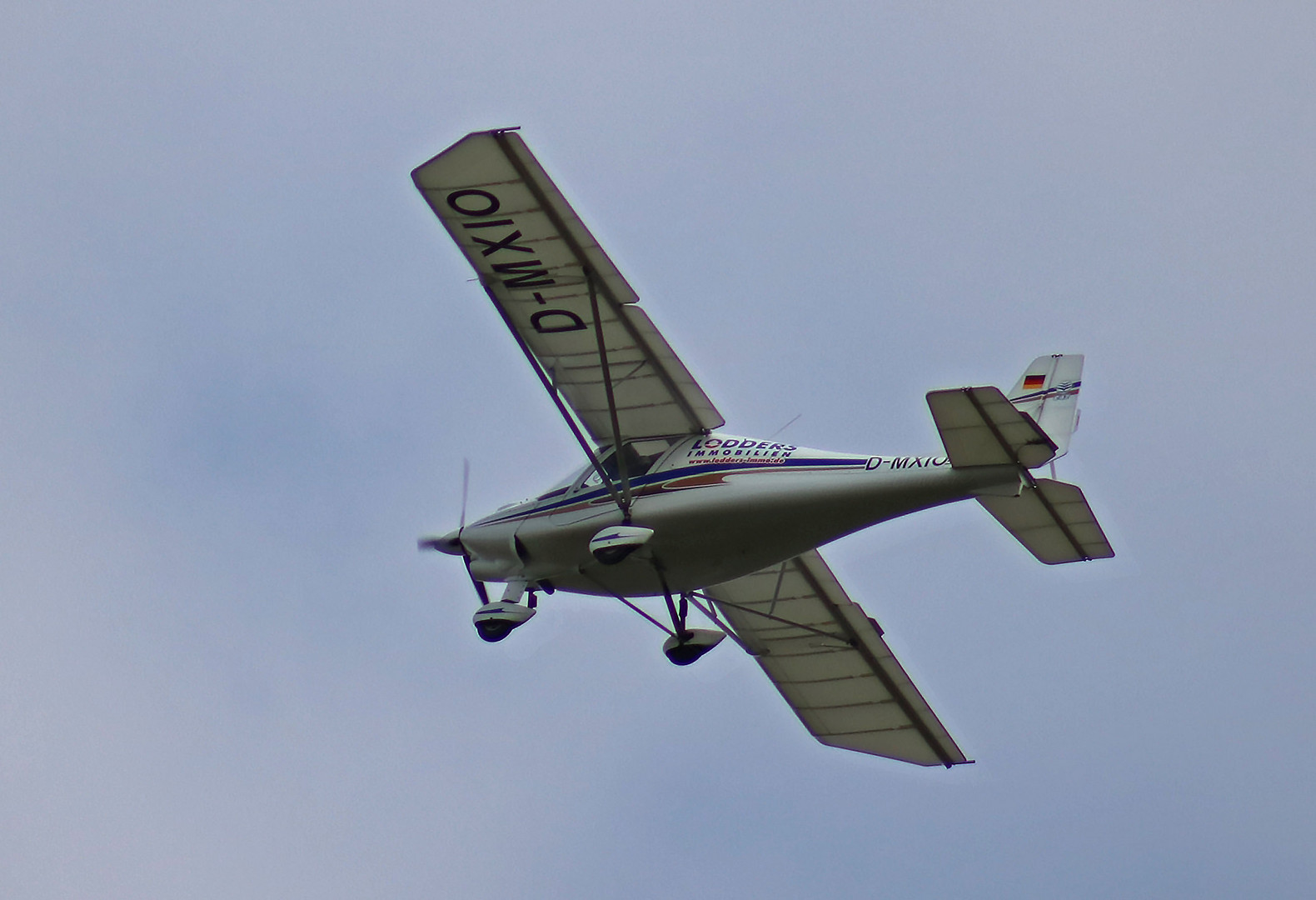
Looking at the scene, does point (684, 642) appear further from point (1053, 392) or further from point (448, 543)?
point (1053, 392)

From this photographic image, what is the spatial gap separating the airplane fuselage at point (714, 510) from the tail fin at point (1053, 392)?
112cm

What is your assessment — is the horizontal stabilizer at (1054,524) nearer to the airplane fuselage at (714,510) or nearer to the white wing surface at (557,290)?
the airplane fuselage at (714,510)

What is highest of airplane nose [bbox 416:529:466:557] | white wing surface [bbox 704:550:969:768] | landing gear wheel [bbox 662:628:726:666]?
airplane nose [bbox 416:529:466:557]

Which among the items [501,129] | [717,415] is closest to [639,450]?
[717,415]

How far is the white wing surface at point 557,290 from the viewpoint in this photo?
24.5 m

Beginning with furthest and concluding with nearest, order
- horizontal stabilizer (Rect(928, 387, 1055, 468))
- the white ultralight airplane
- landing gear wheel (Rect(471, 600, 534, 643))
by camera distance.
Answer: landing gear wheel (Rect(471, 600, 534, 643)) < the white ultralight airplane < horizontal stabilizer (Rect(928, 387, 1055, 468))

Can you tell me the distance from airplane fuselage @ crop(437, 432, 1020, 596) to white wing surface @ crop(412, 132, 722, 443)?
2.36ft

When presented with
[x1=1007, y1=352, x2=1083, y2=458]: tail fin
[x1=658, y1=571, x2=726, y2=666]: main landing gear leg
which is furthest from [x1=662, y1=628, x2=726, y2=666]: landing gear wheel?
[x1=1007, y1=352, x2=1083, y2=458]: tail fin

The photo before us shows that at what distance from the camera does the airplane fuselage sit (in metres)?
24.5

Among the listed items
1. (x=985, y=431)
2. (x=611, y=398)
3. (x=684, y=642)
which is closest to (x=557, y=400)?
(x=611, y=398)

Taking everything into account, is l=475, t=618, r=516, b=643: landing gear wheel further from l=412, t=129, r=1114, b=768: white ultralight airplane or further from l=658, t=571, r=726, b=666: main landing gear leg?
l=658, t=571, r=726, b=666: main landing gear leg

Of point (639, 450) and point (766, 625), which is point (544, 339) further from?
point (766, 625)

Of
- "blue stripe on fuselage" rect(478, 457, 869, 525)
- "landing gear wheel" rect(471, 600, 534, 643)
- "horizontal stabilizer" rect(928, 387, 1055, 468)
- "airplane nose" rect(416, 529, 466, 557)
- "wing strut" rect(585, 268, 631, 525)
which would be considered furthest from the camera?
"airplane nose" rect(416, 529, 466, 557)

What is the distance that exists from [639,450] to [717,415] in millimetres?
1068
